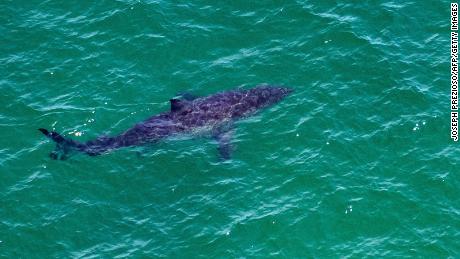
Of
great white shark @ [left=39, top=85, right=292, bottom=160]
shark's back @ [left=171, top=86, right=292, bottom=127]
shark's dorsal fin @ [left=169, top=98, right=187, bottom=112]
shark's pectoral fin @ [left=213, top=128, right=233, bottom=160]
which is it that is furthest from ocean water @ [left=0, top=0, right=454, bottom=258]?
shark's dorsal fin @ [left=169, top=98, right=187, bottom=112]

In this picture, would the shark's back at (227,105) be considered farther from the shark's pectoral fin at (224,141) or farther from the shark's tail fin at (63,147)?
the shark's tail fin at (63,147)

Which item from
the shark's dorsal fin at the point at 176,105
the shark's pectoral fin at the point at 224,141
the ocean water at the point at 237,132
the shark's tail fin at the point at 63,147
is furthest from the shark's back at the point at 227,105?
the shark's tail fin at the point at 63,147

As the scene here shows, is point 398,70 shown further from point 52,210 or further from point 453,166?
point 52,210

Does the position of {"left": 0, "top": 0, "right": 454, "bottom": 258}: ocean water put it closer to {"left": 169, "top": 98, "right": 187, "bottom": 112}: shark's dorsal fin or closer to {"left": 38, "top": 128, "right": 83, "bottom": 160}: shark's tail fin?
{"left": 38, "top": 128, "right": 83, "bottom": 160}: shark's tail fin

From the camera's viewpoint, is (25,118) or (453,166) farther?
(25,118)

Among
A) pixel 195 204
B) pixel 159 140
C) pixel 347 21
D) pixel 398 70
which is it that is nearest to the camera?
pixel 195 204

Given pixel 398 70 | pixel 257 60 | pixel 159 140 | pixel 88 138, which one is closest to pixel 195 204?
pixel 159 140

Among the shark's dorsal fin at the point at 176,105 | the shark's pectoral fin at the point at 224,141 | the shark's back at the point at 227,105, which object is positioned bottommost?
the shark's pectoral fin at the point at 224,141
